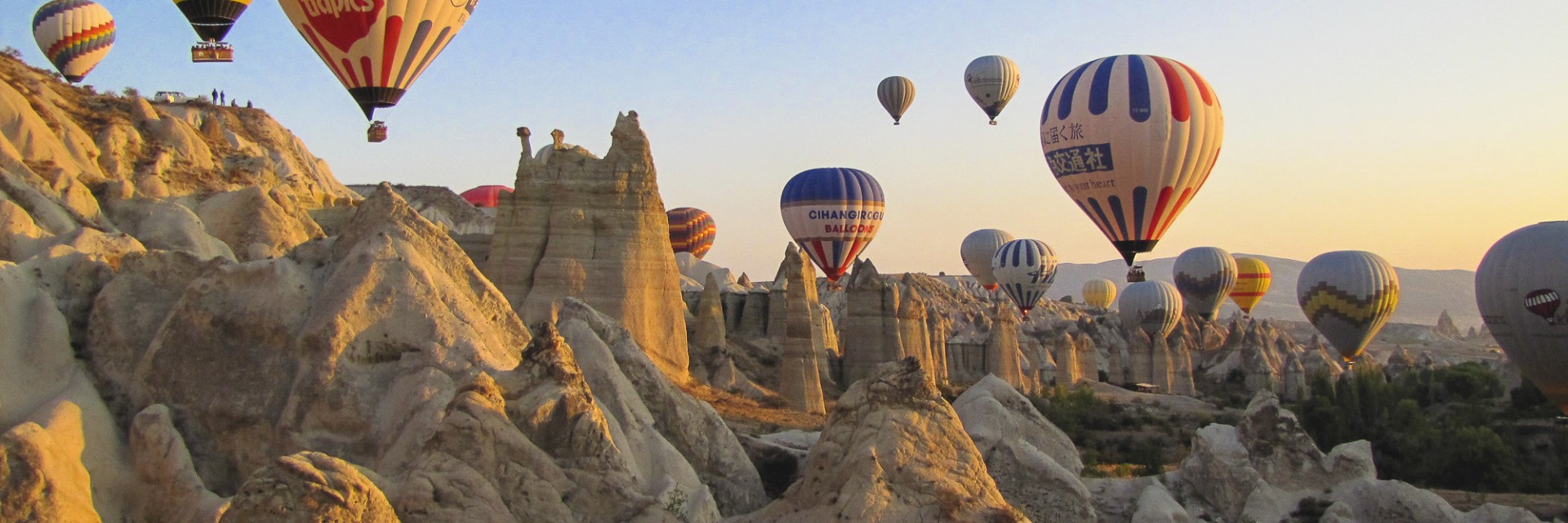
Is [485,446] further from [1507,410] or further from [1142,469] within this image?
[1507,410]

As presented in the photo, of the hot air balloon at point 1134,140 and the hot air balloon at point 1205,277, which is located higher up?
the hot air balloon at point 1134,140

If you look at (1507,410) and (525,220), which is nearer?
(525,220)

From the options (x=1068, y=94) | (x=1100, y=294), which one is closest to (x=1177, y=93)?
(x=1068, y=94)

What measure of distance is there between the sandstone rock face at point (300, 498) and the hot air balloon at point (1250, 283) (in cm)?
7177

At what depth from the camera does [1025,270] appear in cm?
6384

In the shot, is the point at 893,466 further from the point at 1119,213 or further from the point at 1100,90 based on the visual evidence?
the point at 1119,213

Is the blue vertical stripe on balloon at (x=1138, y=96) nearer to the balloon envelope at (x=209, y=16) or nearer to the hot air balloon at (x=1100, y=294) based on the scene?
the balloon envelope at (x=209, y=16)

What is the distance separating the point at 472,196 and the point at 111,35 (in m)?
25.9

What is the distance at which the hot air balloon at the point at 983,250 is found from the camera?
7369cm

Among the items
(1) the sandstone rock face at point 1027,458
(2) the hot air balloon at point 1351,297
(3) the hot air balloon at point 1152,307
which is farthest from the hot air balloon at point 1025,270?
(1) the sandstone rock face at point 1027,458

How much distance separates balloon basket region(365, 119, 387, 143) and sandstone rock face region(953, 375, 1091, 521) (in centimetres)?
1025

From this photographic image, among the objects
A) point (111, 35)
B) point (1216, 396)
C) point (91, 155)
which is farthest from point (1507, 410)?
point (111, 35)

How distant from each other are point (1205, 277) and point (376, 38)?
56317 mm

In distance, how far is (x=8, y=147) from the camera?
2247 cm
